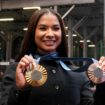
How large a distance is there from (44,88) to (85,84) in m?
0.27

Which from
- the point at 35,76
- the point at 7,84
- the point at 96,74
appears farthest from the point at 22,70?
the point at 96,74

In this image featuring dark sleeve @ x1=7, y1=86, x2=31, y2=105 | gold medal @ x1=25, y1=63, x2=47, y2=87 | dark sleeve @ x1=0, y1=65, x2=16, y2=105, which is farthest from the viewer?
dark sleeve @ x1=0, y1=65, x2=16, y2=105

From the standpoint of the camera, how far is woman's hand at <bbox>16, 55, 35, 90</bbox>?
219 cm

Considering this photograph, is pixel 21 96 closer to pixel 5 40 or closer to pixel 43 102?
pixel 43 102

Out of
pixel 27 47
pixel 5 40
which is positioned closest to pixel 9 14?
pixel 5 40

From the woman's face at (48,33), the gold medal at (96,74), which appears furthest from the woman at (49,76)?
the gold medal at (96,74)

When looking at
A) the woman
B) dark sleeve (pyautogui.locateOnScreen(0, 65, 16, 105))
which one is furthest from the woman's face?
dark sleeve (pyautogui.locateOnScreen(0, 65, 16, 105))

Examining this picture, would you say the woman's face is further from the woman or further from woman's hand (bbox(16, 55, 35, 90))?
woman's hand (bbox(16, 55, 35, 90))

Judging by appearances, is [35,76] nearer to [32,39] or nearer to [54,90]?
[54,90]

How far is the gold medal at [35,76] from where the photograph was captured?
2.13 meters

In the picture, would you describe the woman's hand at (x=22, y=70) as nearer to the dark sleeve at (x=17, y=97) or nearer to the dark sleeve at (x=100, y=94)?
the dark sleeve at (x=17, y=97)

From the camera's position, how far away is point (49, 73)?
238 centimetres

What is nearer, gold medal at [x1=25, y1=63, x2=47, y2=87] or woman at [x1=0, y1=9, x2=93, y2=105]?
gold medal at [x1=25, y1=63, x2=47, y2=87]

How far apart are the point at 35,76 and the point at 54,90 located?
0.75ft
